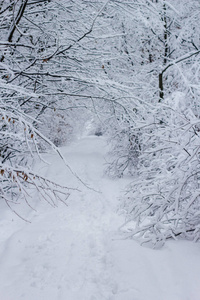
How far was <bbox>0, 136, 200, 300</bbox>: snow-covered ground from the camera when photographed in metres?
2.56

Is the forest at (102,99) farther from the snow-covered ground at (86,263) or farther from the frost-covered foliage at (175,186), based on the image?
the snow-covered ground at (86,263)

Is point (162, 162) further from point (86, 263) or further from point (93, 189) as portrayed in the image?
point (86, 263)

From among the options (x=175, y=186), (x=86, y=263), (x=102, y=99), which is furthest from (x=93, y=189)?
(x=102, y=99)

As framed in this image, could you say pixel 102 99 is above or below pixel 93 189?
above

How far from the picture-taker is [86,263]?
361 centimetres

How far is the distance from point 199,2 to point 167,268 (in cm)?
800

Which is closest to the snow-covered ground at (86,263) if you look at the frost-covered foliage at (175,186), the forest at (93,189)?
the forest at (93,189)

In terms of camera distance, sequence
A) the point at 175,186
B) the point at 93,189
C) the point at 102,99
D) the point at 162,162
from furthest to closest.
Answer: the point at 102,99
the point at 162,162
the point at 93,189
the point at 175,186

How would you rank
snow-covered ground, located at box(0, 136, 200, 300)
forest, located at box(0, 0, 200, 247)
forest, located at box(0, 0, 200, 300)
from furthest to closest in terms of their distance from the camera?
forest, located at box(0, 0, 200, 247), forest, located at box(0, 0, 200, 300), snow-covered ground, located at box(0, 136, 200, 300)

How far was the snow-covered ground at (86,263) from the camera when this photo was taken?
2.56 metres

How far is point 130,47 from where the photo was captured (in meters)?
9.31

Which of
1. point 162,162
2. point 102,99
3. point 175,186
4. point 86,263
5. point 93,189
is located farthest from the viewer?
point 102,99

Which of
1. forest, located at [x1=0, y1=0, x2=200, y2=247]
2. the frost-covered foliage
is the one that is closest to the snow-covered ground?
the frost-covered foliage

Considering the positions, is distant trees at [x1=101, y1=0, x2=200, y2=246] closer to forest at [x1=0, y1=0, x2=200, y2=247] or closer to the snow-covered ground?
forest at [x1=0, y1=0, x2=200, y2=247]
